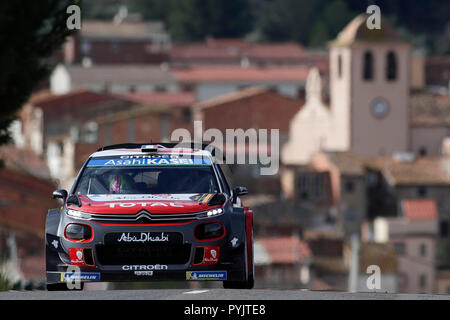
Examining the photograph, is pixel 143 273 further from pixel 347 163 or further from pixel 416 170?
pixel 347 163

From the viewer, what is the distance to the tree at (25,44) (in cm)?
2141

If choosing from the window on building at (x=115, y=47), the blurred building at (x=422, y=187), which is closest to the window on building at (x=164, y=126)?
the blurred building at (x=422, y=187)

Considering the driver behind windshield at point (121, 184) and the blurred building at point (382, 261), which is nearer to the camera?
the driver behind windshield at point (121, 184)

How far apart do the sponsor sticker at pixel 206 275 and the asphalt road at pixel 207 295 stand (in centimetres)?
16

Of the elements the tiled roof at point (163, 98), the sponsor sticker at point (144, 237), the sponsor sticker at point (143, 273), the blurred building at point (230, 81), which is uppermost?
the blurred building at point (230, 81)

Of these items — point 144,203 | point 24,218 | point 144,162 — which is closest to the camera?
point 144,203

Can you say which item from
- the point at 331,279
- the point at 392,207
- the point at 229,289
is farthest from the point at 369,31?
the point at 229,289

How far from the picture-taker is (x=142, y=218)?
41.7 ft

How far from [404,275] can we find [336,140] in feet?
151

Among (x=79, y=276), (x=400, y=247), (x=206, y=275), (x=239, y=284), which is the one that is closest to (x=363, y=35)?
(x=400, y=247)

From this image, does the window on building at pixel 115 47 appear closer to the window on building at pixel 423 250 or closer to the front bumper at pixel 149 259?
the window on building at pixel 423 250

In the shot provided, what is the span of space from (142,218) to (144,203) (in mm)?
211

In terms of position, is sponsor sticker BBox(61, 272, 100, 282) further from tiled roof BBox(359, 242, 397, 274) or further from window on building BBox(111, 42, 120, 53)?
window on building BBox(111, 42, 120, 53)

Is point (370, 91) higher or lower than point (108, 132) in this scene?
higher
